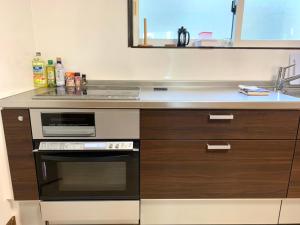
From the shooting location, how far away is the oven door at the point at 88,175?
4.10 ft

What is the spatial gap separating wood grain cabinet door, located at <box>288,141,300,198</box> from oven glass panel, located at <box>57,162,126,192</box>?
0.98m

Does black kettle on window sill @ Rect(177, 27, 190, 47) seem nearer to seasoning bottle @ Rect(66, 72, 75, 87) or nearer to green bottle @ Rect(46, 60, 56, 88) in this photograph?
seasoning bottle @ Rect(66, 72, 75, 87)

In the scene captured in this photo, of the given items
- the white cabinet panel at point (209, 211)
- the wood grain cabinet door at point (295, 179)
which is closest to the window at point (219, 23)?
the wood grain cabinet door at point (295, 179)

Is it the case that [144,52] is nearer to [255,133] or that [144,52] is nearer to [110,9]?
[110,9]

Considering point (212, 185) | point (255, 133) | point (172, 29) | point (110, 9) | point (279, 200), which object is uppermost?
point (110, 9)

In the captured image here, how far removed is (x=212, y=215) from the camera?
1.42 meters

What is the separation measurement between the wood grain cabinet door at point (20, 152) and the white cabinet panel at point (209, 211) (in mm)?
666

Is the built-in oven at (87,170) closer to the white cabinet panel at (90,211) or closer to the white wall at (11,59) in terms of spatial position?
the white cabinet panel at (90,211)

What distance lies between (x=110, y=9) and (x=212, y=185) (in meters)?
1.36

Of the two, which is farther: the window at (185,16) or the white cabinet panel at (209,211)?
the window at (185,16)

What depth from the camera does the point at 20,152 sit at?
1258 millimetres

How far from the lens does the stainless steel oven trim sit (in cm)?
120

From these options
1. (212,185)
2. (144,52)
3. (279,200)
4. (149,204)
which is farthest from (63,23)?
(279,200)

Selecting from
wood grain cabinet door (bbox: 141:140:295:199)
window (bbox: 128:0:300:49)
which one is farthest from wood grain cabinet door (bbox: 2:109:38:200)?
window (bbox: 128:0:300:49)
